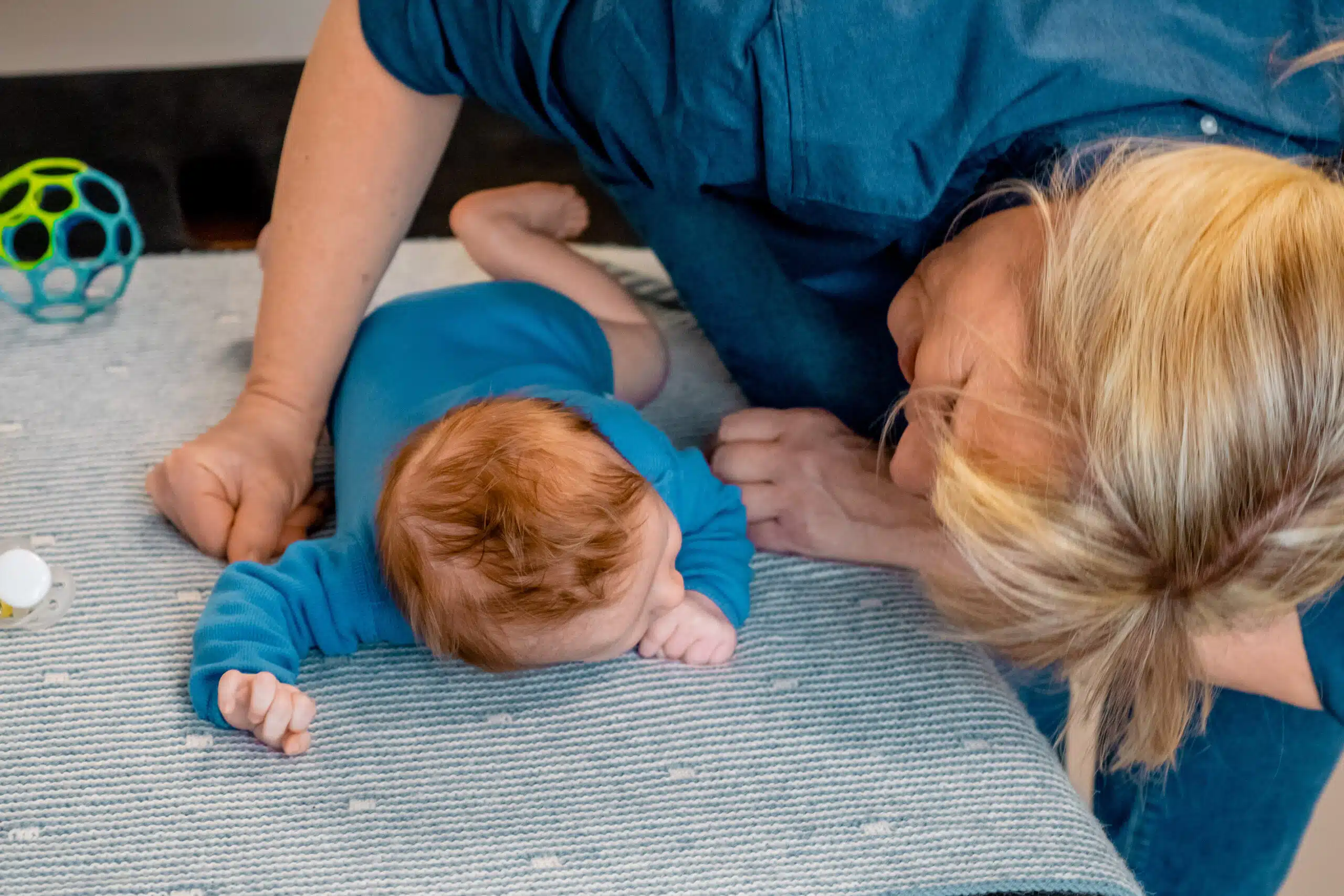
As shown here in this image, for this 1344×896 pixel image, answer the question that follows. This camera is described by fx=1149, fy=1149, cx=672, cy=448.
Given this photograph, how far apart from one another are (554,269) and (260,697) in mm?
469

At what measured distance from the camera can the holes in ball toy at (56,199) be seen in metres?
1.43

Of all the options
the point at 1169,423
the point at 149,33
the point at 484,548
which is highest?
the point at 1169,423

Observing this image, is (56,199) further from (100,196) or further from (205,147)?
(205,147)

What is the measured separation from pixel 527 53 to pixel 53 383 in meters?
0.47

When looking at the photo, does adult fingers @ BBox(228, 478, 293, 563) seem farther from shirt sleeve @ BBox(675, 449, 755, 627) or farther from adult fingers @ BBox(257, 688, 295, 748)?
shirt sleeve @ BBox(675, 449, 755, 627)

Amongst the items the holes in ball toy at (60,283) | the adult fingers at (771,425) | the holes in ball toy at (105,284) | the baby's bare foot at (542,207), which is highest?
the baby's bare foot at (542,207)

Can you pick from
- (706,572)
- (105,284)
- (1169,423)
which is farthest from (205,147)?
(1169,423)

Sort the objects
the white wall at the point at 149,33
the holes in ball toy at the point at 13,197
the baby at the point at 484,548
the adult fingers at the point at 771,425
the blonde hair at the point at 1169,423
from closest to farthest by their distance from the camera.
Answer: the blonde hair at the point at 1169,423
the baby at the point at 484,548
the adult fingers at the point at 771,425
the holes in ball toy at the point at 13,197
the white wall at the point at 149,33

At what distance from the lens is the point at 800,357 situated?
93 centimetres

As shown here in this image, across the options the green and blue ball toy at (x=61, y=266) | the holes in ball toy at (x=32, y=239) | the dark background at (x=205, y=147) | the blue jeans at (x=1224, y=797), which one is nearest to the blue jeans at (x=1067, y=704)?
the blue jeans at (x=1224, y=797)

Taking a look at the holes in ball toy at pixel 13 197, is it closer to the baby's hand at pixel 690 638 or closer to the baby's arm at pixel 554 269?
the baby's arm at pixel 554 269

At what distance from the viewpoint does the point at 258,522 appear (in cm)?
78

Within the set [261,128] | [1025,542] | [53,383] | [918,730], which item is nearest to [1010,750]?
[918,730]

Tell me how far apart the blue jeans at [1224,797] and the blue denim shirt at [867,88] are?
15 centimetres
